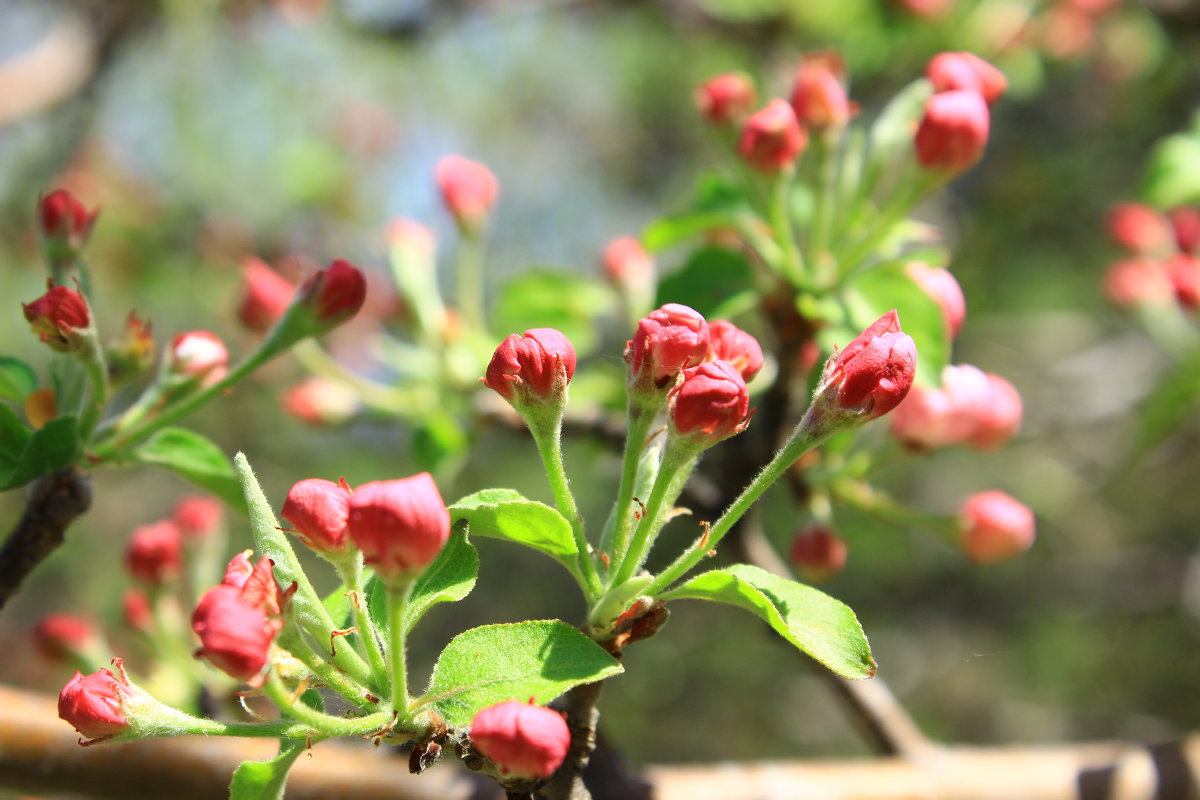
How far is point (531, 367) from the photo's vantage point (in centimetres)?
95

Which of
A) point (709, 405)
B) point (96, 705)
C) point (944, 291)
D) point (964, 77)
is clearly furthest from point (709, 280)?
point (96, 705)

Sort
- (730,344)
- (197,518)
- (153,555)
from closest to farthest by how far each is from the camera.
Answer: (730,344)
(153,555)
(197,518)

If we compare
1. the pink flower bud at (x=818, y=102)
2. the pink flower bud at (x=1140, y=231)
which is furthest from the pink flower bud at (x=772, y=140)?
the pink flower bud at (x=1140, y=231)

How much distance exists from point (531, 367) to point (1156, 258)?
2.29 metres

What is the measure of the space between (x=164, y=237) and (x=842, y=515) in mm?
3218

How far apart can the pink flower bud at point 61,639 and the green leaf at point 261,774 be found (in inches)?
42.8

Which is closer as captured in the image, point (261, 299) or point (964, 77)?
point (964, 77)

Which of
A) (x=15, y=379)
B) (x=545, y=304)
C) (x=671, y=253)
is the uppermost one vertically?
(x=15, y=379)

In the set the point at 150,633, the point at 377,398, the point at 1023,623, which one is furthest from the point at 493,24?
the point at 1023,623

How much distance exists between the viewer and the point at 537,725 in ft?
2.63

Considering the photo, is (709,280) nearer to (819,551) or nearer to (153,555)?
(819,551)

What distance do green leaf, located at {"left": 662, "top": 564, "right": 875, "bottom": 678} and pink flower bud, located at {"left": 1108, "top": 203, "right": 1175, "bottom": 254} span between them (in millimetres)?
2099

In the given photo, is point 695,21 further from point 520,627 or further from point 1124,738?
point 1124,738

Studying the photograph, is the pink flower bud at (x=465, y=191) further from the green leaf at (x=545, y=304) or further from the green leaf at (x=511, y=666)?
the green leaf at (x=511, y=666)
